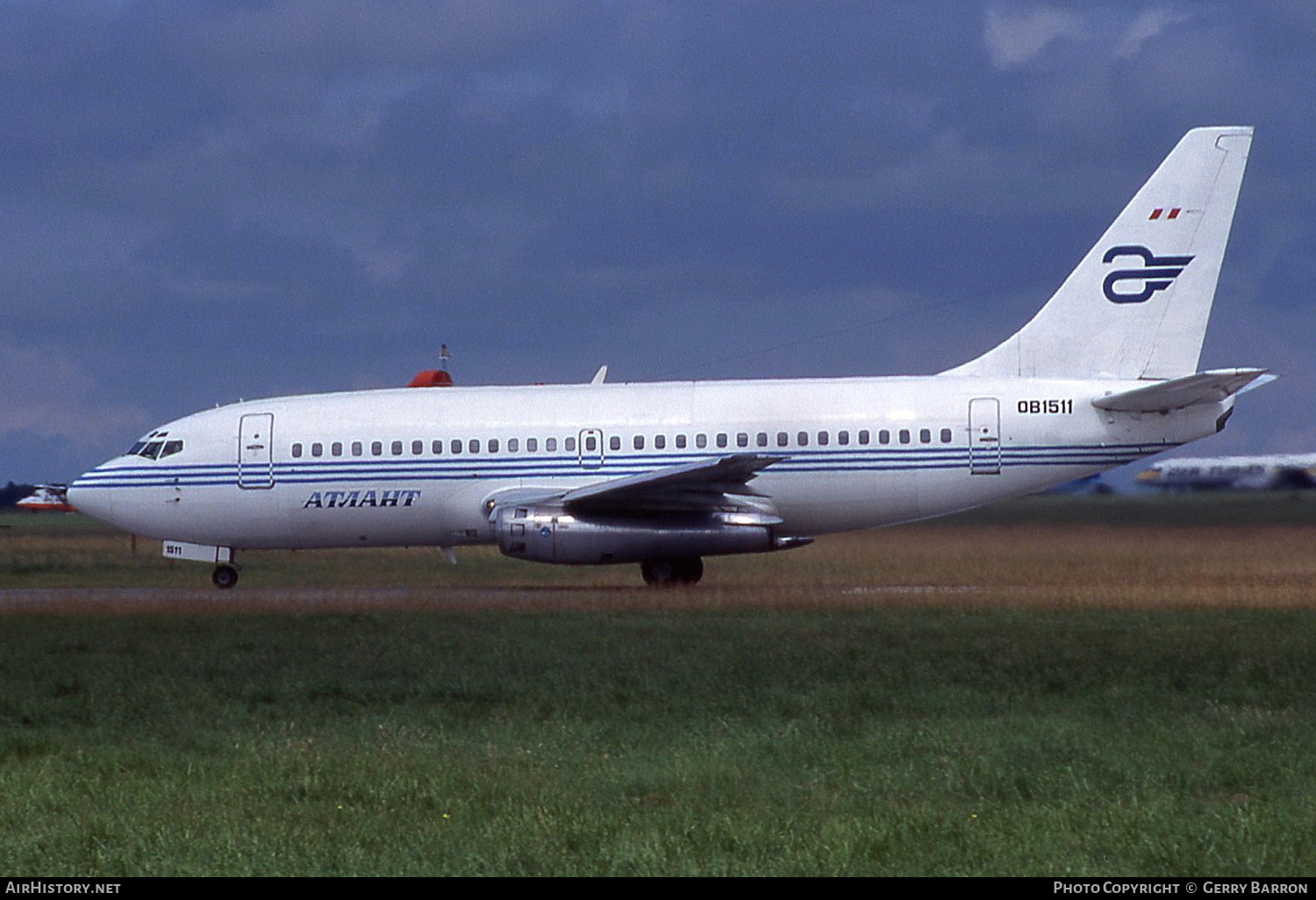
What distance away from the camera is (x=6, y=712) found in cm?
1288

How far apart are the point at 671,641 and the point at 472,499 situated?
1034cm

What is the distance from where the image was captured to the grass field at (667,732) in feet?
26.3

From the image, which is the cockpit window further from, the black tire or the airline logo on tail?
the airline logo on tail

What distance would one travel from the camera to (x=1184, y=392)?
24922 millimetres

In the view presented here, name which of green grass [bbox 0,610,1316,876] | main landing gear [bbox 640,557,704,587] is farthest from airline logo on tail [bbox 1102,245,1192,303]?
green grass [bbox 0,610,1316,876]

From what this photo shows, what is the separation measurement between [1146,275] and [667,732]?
59.2ft

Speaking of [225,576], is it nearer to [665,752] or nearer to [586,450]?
[586,450]

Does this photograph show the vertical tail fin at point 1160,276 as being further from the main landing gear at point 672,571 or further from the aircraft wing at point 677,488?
the main landing gear at point 672,571

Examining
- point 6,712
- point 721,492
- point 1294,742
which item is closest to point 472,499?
point 721,492

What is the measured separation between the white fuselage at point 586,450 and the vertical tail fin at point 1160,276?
1.14m

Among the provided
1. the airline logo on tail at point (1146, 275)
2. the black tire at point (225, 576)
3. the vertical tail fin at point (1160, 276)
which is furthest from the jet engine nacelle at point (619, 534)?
the airline logo on tail at point (1146, 275)

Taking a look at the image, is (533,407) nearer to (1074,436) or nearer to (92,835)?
(1074,436)

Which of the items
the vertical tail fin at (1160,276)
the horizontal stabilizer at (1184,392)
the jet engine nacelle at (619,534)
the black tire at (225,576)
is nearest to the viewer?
the horizontal stabilizer at (1184,392)

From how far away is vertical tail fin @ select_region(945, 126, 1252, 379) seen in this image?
26.8m
